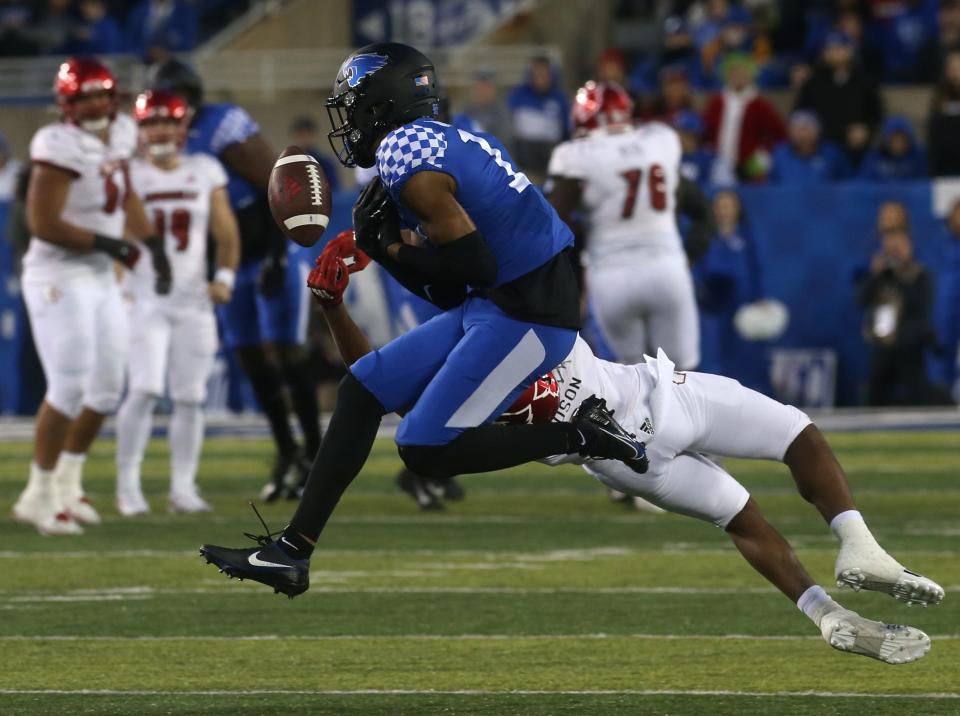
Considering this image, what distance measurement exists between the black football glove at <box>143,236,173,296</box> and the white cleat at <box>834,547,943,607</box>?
4.13 metres

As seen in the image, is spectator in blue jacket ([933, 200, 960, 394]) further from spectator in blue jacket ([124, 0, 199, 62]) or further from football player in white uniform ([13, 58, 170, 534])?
spectator in blue jacket ([124, 0, 199, 62])

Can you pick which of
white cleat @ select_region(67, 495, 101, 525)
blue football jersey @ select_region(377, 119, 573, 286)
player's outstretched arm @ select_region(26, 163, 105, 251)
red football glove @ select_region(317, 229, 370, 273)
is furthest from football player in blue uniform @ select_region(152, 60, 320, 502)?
blue football jersey @ select_region(377, 119, 573, 286)

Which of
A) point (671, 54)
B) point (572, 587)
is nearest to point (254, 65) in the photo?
point (671, 54)

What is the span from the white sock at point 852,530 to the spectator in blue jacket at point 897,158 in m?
9.37

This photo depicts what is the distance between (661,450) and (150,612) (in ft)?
6.33

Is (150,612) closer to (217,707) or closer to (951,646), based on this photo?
(217,707)

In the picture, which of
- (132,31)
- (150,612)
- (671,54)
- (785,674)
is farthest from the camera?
(132,31)

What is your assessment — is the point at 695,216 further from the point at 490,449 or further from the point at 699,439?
the point at 490,449

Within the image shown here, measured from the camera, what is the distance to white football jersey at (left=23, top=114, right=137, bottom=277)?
7641 mm

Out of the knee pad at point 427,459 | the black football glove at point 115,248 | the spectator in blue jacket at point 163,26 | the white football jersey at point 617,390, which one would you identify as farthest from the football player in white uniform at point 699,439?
the spectator in blue jacket at point 163,26

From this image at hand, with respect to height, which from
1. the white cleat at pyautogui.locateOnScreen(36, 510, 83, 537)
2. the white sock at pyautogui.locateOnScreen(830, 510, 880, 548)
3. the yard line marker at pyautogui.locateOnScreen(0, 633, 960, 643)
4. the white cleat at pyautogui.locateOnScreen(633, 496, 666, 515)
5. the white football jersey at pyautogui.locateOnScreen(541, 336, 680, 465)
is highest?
the white football jersey at pyautogui.locateOnScreen(541, 336, 680, 465)

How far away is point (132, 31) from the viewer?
17.8 m

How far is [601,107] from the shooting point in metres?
8.58

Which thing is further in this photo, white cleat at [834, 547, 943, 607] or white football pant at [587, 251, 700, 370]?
white football pant at [587, 251, 700, 370]
